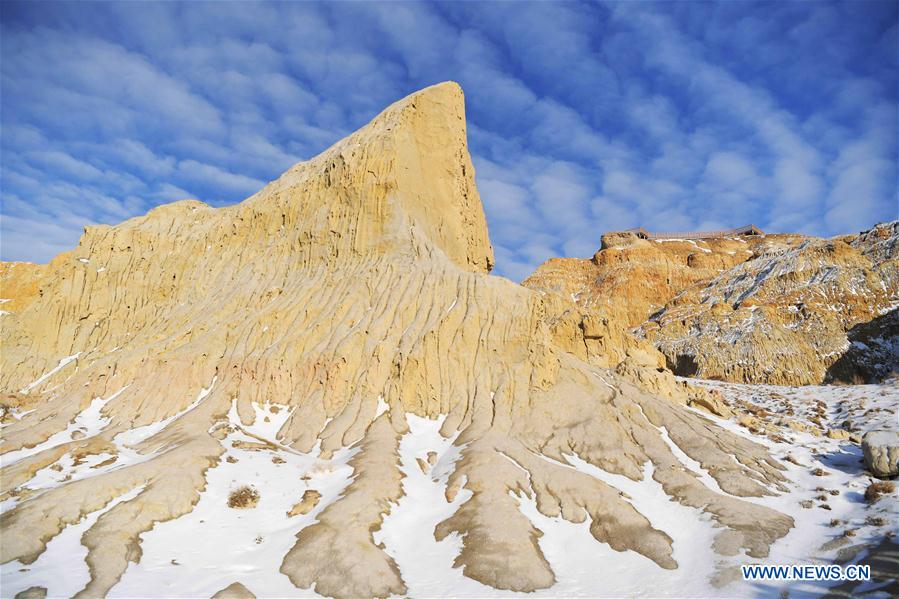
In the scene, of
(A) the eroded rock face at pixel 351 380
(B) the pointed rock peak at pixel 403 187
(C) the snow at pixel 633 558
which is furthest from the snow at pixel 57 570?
(B) the pointed rock peak at pixel 403 187

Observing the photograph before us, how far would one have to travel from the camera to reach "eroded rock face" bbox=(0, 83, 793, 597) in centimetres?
2145

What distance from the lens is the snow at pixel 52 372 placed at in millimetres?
43625

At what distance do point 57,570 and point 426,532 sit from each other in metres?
13.5

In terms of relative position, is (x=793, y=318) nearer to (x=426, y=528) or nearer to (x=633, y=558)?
(x=633, y=558)

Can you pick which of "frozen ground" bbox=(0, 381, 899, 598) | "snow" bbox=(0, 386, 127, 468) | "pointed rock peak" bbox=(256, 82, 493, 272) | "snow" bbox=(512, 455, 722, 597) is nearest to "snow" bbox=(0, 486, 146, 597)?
"frozen ground" bbox=(0, 381, 899, 598)

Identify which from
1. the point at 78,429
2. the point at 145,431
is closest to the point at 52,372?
the point at 78,429

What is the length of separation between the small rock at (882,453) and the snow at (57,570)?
109 ft

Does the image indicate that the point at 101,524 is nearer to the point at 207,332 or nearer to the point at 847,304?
the point at 207,332

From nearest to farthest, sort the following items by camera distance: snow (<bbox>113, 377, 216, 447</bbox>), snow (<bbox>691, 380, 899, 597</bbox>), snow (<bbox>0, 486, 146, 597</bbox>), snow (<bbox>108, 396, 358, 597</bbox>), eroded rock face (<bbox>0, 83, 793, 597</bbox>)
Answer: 1. snow (<bbox>0, 486, 146, 597</bbox>)
2. snow (<bbox>108, 396, 358, 597</bbox>)
3. snow (<bbox>691, 380, 899, 597</bbox>)
4. eroded rock face (<bbox>0, 83, 793, 597</bbox>)
5. snow (<bbox>113, 377, 216, 447</bbox>)

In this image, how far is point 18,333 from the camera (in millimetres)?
48531

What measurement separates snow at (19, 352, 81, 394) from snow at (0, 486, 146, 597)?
103 feet

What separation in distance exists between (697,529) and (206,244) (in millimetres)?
49066

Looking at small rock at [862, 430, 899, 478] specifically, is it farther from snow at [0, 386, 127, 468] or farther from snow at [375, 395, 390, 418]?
snow at [0, 386, 127, 468]

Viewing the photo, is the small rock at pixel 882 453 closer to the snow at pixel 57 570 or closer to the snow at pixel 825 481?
the snow at pixel 825 481
